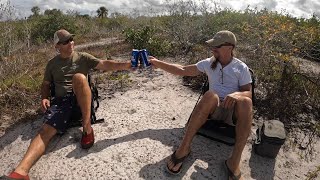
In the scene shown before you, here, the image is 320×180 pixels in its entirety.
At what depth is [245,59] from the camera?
20.5 feet

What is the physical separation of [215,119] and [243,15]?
8.49 metres

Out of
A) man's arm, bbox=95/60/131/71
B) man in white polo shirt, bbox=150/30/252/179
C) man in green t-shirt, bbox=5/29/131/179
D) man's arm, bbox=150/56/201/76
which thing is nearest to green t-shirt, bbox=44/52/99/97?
man in green t-shirt, bbox=5/29/131/179

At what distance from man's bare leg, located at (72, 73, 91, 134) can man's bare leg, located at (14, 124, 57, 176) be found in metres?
0.36

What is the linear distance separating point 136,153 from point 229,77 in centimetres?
129

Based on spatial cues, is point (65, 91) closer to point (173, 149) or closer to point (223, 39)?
point (173, 149)

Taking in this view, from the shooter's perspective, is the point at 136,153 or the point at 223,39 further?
the point at 136,153

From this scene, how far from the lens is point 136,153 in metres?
3.48

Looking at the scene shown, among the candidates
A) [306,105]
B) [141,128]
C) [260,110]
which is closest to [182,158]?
[141,128]

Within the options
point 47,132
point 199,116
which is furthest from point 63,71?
point 199,116

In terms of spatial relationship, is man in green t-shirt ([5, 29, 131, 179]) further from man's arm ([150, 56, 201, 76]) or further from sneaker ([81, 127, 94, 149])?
man's arm ([150, 56, 201, 76])

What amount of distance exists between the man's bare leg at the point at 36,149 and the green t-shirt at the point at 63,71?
1.69 feet

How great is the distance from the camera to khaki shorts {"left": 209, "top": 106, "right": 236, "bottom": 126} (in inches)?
132

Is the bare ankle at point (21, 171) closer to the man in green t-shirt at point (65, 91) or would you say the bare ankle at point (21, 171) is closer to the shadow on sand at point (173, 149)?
the man in green t-shirt at point (65, 91)

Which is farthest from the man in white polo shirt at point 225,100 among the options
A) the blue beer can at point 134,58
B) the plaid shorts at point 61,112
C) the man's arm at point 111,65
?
the plaid shorts at point 61,112
